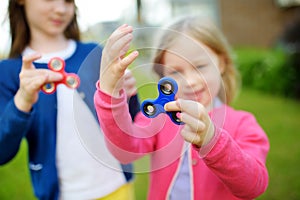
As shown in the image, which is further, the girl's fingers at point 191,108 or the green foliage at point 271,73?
the green foliage at point 271,73

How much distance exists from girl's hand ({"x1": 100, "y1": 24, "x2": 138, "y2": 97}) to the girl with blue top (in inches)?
15.3

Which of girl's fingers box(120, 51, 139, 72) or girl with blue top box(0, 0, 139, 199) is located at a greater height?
girl's fingers box(120, 51, 139, 72)

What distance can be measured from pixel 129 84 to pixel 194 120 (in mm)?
323

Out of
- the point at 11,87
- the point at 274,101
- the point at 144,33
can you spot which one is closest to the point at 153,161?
the point at 144,33

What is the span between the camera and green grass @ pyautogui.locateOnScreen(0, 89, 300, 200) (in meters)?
3.68

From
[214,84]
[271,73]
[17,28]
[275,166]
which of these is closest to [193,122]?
[214,84]

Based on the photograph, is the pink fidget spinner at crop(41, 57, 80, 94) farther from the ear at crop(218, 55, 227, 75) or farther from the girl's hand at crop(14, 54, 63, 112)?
the ear at crop(218, 55, 227, 75)

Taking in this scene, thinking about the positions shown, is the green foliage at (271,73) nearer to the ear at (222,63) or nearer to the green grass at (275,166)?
the green grass at (275,166)

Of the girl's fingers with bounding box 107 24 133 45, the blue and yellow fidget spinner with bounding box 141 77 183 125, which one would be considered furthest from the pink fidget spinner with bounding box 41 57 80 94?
the blue and yellow fidget spinner with bounding box 141 77 183 125

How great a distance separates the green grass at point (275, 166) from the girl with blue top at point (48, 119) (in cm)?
125

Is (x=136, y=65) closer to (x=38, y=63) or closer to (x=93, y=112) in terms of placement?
(x=93, y=112)

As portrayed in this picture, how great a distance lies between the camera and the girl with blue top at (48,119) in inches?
64.7

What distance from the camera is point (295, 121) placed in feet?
19.4

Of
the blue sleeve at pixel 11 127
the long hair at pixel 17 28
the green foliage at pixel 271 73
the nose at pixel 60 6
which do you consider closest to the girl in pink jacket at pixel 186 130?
the blue sleeve at pixel 11 127
